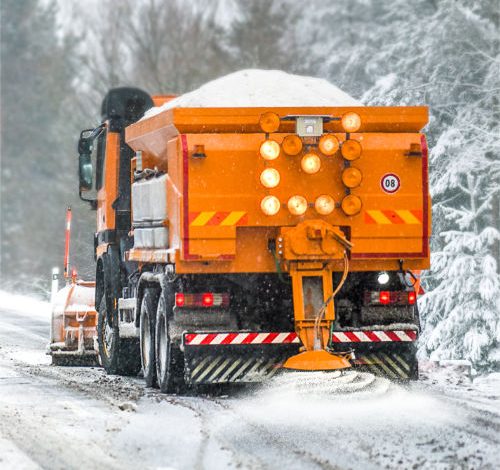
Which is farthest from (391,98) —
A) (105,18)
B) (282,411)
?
(105,18)

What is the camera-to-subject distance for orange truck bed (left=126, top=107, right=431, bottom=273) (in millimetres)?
10648

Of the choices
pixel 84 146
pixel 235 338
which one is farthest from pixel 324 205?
pixel 84 146

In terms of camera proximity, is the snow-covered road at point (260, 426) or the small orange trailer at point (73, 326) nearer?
the snow-covered road at point (260, 426)

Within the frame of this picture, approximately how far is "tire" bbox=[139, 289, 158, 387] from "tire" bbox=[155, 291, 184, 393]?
353 millimetres

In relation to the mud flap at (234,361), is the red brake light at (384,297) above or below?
above

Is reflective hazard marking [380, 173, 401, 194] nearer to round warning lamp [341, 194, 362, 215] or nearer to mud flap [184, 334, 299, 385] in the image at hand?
round warning lamp [341, 194, 362, 215]

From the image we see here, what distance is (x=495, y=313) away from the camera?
19.9 m

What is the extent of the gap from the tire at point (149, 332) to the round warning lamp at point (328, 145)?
2399mm

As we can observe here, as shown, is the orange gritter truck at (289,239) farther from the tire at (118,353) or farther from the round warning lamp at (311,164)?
the tire at (118,353)

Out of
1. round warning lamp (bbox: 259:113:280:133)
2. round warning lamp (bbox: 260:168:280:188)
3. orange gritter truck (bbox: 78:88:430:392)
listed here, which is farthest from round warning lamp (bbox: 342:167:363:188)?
round warning lamp (bbox: 259:113:280:133)

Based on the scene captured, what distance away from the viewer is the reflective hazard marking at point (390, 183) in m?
10.9

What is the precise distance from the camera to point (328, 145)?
10695mm

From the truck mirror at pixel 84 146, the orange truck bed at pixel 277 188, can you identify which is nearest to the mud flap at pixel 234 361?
the orange truck bed at pixel 277 188

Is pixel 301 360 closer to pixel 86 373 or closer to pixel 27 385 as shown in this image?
pixel 27 385
